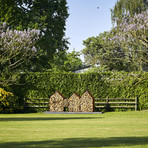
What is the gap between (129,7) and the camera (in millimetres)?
32656

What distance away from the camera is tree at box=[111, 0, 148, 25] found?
3234cm

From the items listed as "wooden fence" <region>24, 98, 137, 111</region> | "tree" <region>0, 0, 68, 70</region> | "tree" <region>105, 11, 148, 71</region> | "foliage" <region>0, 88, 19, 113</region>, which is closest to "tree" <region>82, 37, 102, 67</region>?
"tree" <region>0, 0, 68, 70</region>

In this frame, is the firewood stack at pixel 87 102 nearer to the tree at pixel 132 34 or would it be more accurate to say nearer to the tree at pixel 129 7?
the tree at pixel 132 34

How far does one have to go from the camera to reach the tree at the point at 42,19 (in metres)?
29.1

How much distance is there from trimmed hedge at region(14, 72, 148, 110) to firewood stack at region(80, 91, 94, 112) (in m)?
1.31

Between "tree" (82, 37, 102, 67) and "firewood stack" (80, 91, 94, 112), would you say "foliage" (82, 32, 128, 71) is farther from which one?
"firewood stack" (80, 91, 94, 112)

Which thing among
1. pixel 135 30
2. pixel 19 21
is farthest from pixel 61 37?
pixel 135 30

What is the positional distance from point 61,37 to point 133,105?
12.8 metres

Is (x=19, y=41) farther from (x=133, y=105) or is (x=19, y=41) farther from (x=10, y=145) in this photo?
(x=10, y=145)

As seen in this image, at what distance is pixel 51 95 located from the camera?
23375 millimetres

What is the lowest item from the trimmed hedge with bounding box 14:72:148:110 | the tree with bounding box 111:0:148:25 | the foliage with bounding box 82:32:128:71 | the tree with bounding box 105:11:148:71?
the trimmed hedge with bounding box 14:72:148:110

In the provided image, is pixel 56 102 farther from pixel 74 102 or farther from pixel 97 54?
pixel 97 54

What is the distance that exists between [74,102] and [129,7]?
47.9ft

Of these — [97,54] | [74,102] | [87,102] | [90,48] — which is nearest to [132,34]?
[87,102]
